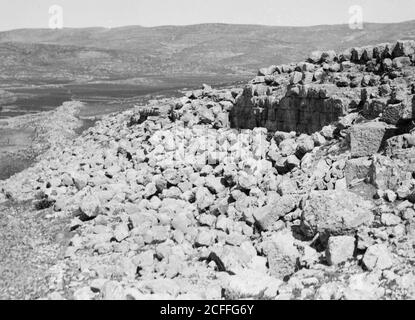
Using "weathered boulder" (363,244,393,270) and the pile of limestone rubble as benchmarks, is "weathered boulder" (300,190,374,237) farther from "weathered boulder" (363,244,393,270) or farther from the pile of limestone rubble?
"weathered boulder" (363,244,393,270)

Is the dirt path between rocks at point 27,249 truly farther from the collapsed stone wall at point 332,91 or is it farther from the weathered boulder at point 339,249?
the collapsed stone wall at point 332,91

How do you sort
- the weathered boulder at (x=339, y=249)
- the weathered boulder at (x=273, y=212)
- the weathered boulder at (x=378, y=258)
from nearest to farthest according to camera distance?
the weathered boulder at (x=378, y=258) → the weathered boulder at (x=339, y=249) → the weathered boulder at (x=273, y=212)

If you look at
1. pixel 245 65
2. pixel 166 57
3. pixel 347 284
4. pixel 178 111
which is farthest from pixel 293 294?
pixel 166 57

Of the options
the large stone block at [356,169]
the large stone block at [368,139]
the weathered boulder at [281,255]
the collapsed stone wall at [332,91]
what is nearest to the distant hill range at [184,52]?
the collapsed stone wall at [332,91]

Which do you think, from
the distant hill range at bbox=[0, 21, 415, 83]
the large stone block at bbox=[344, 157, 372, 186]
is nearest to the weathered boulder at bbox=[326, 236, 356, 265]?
the large stone block at bbox=[344, 157, 372, 186]

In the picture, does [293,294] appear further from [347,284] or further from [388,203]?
[388,203]

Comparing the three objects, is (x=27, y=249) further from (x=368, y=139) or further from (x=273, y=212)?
(x=368, y=139)

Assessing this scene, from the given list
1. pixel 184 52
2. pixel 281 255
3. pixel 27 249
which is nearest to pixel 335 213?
pixel 281 255
